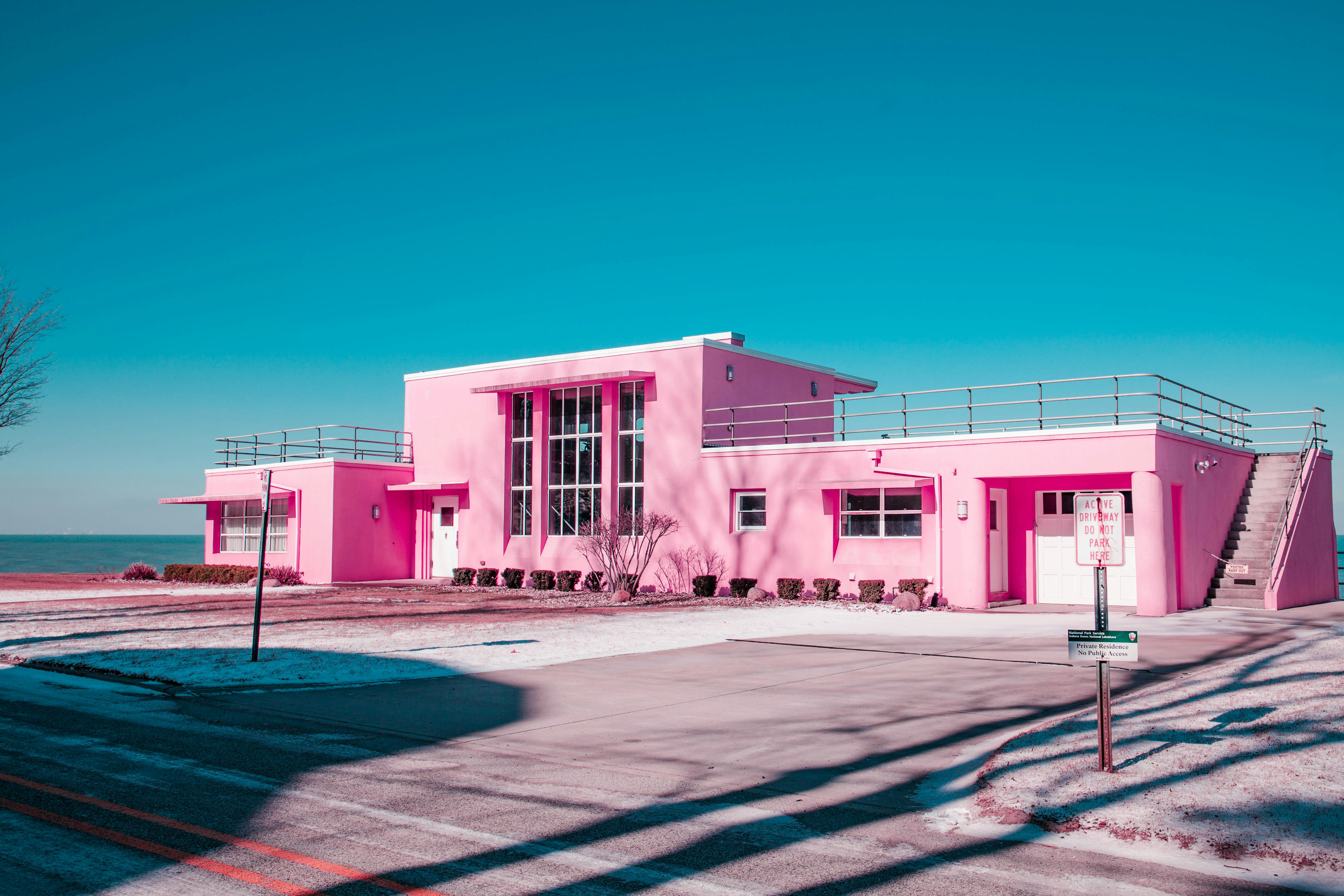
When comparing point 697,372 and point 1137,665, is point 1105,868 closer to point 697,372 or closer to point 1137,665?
point 1137,665

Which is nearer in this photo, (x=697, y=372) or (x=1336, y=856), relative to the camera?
(x=1336, y=856)

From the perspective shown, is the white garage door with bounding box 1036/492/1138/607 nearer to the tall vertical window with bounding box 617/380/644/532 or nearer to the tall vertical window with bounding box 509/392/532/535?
the tall vertical window with bounding box 617/380/644/532

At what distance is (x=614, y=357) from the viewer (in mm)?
26547

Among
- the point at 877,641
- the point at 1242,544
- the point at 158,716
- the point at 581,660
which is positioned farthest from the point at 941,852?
the point at 1242,544

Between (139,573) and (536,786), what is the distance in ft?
99.1

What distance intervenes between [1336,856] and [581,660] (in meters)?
9.16

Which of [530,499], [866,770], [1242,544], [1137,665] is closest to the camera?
[866,770]

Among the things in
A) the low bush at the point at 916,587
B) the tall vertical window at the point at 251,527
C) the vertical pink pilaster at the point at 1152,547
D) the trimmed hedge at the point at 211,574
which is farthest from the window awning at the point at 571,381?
the vertical pink pilaster at the point at 1152,547

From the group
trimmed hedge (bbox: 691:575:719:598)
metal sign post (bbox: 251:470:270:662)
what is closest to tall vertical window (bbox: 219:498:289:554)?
trimmed hedge (bbox: 691:575:719:598)

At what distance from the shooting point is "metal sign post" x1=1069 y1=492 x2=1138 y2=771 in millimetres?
6492

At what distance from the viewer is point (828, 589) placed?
73.7ft

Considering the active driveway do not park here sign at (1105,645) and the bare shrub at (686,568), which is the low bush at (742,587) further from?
the active driveway do not park here sign at (1105,645)

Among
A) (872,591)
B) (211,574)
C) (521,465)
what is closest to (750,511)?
(872,591)

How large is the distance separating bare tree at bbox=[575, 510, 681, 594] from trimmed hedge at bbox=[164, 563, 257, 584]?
34.3ft
